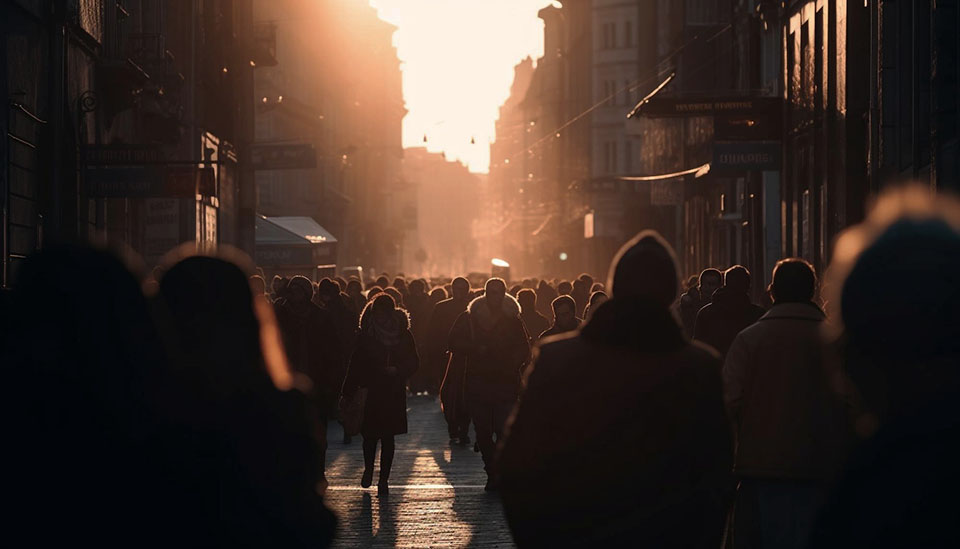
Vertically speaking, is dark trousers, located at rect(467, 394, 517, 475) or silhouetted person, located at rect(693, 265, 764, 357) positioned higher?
silhouetted person, located at rect(693, 265, 764, 357)

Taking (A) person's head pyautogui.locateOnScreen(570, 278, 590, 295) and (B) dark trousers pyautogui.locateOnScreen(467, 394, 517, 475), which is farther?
(A) person's head pyautogui.locateOnScreen(570, 278, 590, 295)

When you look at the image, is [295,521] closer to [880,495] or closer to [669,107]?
[880,495]

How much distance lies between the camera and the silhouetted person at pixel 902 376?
2.93 meters

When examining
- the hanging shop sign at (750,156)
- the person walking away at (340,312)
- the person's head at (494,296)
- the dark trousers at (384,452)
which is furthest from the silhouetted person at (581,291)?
the dark trousers at (384,452)

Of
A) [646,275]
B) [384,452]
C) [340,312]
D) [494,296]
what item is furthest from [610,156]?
[646,275]

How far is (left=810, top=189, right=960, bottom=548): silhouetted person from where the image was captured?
2.93 m

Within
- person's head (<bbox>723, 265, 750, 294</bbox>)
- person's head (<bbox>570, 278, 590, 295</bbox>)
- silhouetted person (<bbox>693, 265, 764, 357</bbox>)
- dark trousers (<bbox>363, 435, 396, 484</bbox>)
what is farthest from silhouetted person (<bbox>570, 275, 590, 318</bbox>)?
silhouetted person (<bbox>693, 265, 764, 357</bbox>)

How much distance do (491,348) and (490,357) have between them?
0.08 meters

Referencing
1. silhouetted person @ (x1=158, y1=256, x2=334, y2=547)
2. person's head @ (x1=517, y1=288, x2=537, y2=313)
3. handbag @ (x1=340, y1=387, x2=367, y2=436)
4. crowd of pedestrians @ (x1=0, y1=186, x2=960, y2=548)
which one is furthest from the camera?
person's head @ (x1=517, y1=288, x2=537, y2=313)

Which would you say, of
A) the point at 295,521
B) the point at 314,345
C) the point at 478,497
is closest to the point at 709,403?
the point at 295,521

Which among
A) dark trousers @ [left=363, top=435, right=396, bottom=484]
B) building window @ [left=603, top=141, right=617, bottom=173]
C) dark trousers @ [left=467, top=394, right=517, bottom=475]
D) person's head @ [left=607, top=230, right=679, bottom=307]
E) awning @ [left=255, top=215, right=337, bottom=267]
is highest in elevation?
building window @ [left=603, top=141, right=617, bottom=173]

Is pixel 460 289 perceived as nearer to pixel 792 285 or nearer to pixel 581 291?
pixel 581 291

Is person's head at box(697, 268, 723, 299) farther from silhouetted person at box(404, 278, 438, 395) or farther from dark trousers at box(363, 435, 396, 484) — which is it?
silhouetted person at box(404, 278, 438, 395)

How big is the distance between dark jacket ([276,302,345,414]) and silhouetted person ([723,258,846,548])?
8709 millimetres
